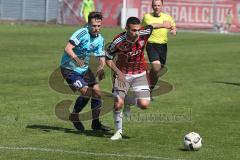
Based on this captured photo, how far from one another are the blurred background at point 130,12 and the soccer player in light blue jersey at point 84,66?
42.5 metres

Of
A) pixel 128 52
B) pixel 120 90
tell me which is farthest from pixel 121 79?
pixel 128 52

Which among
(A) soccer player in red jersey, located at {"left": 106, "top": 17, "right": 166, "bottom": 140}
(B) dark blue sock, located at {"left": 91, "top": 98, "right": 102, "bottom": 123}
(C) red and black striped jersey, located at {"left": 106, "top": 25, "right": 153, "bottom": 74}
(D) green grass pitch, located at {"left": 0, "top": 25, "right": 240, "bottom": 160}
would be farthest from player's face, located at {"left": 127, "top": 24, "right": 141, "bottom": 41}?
(D) green grass pitch, located at {"left": 0, "top": 25, "right": 240, "bottom": 160}

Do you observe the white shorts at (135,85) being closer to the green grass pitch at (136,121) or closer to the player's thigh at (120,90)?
the player's thigh at (120,90)

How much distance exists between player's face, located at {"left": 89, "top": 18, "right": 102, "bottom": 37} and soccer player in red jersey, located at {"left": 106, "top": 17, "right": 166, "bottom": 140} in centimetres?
36

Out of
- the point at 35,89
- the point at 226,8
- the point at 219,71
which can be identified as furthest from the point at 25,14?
the point at 35,89

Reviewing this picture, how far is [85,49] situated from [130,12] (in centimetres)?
4335

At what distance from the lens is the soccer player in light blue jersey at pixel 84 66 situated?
11.8 metres

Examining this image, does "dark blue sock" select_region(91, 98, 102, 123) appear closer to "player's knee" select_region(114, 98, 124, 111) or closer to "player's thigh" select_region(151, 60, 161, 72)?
"player's knee" select_region(114, 98, 124, 111)

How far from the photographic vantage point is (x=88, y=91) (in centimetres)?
1204

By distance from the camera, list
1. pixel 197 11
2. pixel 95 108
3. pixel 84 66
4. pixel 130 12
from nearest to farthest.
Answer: pixel 84 66
pixel 95 108
pixel 197 11
pixel 130 12

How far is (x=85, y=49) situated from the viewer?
1204cm

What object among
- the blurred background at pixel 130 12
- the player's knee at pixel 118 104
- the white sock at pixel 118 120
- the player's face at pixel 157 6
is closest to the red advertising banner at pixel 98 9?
the blurred background at pixel 130 12

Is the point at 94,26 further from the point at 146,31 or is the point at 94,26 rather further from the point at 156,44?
the point at 156,44

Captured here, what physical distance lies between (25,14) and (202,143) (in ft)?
166
